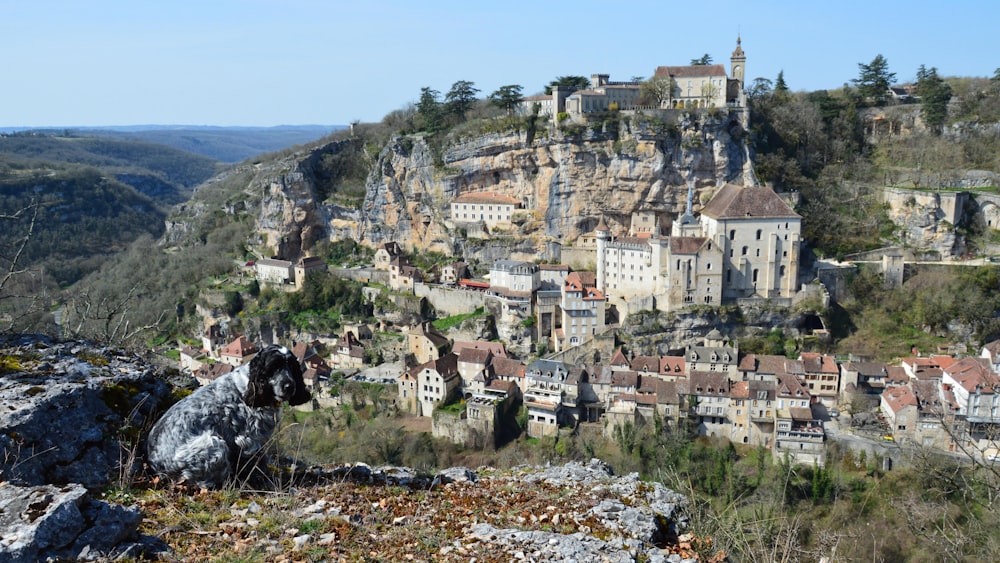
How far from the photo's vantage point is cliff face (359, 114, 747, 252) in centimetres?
3725

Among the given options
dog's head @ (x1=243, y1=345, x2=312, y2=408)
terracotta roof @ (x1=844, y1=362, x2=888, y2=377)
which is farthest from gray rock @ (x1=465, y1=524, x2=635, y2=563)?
terracotta roof @ (x1=844, y1=362, x2=888, y2=377)

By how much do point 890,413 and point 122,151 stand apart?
140 metres

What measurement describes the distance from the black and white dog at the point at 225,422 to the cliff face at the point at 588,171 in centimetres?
3369

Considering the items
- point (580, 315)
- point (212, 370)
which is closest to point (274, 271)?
point (212, 370)

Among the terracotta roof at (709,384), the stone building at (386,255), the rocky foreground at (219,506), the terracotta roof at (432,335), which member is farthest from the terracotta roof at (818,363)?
the rocky foreground at (219,506)

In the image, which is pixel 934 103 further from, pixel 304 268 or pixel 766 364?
pixel 304 268

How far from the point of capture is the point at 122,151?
424 ft

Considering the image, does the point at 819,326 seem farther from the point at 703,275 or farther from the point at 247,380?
the point at 247,380

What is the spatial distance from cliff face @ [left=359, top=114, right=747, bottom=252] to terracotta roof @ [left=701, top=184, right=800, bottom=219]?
519cm

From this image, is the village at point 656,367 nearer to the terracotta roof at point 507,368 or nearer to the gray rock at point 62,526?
the terracotta roof at point 507,368

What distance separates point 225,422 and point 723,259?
3007 cm

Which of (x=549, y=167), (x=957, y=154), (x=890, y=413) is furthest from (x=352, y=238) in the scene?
(x=957, y=154)

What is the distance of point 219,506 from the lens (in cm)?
456

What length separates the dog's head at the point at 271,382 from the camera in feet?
16.3
